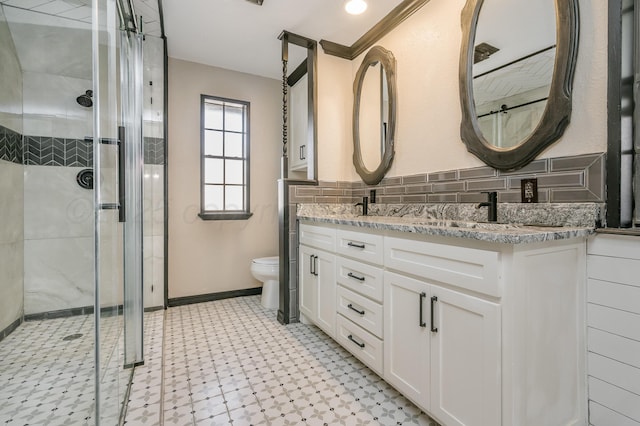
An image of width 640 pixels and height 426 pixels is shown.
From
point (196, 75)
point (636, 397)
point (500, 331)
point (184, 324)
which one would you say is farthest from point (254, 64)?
point (636, 397)

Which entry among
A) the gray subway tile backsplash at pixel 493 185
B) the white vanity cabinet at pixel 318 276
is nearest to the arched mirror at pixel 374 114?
the gray subway tile backsplash at pixel 493 185

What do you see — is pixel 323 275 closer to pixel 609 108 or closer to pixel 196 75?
pixel 609 108

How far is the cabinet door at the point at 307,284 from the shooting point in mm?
2182

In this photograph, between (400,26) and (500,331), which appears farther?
(400,26)

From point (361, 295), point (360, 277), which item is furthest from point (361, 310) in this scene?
point (360, 277)

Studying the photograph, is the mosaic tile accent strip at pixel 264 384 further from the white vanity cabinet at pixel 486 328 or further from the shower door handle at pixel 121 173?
the shower door handle at pixel 121 173

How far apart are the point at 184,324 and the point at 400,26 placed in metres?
2.88

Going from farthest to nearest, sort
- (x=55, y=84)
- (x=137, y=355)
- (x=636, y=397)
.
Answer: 1. (x=55, y=84)
2. (x=137, y=355)
3. (x=636, y=397)

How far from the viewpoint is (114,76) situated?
138 cm

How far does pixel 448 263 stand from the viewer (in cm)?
112

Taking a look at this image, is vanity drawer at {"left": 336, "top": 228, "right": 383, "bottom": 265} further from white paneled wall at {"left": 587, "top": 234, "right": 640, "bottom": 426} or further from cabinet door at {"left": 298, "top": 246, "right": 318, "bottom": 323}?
white paneled wall at {"left": 587, "top": 234, "right": 640, "bottom": 426}

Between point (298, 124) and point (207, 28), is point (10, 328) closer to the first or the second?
point (207, 28)

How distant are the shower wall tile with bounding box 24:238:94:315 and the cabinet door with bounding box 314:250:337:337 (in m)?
1.52

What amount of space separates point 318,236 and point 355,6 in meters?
1.69
